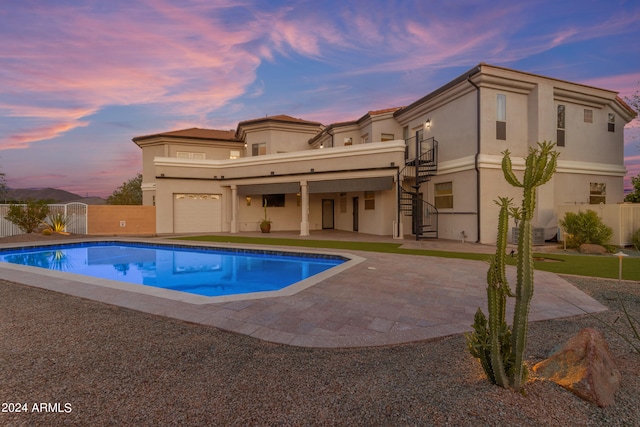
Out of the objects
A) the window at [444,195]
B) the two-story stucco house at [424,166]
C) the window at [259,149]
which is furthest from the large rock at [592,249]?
the window at [259,149]

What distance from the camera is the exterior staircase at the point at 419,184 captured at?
49.1ft

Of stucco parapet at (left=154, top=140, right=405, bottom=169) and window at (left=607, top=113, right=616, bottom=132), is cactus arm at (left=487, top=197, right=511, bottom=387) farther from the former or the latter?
window at (left=607, top=113, right=616, bottom=132)

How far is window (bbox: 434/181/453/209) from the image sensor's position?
14461 millimetres

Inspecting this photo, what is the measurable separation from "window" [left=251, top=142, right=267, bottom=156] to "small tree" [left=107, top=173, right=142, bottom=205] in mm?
18453

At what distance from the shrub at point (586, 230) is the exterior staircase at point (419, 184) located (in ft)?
18.0

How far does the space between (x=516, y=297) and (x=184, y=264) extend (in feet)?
36.7

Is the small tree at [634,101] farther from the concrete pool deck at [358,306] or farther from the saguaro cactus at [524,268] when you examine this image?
the saguaro cactus at [524,268]

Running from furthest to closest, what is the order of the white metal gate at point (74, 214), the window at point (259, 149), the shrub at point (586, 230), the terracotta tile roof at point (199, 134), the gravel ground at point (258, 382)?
1. the terracotta tile roof at point (199, 134)
2. the window at point (259, 149)
3. the white metal gate at point (74, 214)
4. the shrub at point (586, 230)
5. the gravel ground at point (258, 382)

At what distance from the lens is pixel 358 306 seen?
15.4ft

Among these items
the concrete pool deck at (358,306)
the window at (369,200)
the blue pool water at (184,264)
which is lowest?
the blue pool water at (184,264)

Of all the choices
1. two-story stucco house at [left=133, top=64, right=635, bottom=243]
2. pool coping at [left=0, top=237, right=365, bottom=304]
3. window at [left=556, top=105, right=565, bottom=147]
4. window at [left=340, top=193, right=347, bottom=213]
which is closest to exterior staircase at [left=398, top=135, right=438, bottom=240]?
two-story stucco house at [left=133, top=64, right=635, bottom=243]

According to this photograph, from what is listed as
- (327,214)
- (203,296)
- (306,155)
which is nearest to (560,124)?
(306,155)

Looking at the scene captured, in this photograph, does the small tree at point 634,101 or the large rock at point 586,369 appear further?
the small tree at point 634,101

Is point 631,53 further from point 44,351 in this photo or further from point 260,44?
point 44,351
